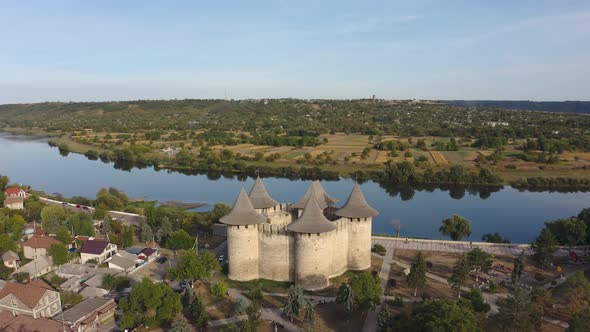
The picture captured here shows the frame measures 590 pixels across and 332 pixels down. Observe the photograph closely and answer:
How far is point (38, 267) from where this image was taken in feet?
85.3

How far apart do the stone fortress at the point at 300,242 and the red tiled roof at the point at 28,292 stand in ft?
29.0

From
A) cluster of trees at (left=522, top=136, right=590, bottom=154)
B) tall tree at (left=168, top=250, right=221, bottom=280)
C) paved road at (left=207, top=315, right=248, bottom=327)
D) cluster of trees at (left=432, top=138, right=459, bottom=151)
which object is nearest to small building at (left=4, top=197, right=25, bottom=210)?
tall tree at (left=168, top=250, right=221, bottom=280)

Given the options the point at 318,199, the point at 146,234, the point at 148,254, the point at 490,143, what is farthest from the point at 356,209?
the point at 490,143

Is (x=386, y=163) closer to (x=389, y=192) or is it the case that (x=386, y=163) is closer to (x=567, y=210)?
(x=389, y=192)

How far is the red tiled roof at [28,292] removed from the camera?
1977cm

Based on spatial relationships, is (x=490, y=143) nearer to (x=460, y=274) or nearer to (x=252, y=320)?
(x=460, y=274)

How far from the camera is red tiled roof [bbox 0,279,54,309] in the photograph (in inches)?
778

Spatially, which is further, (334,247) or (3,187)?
(3,187)

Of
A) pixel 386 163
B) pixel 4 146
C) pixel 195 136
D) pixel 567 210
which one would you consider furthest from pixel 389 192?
pixel 4 146

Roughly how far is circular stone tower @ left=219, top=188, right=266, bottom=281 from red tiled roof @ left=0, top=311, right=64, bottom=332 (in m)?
8.65

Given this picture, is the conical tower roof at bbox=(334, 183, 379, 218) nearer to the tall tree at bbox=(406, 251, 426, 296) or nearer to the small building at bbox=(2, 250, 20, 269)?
the tall tree at bbox=(406, 251, 426, 296)

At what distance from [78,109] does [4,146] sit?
77.2m

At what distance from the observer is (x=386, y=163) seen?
2432 inches

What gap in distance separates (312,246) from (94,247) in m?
14.6
